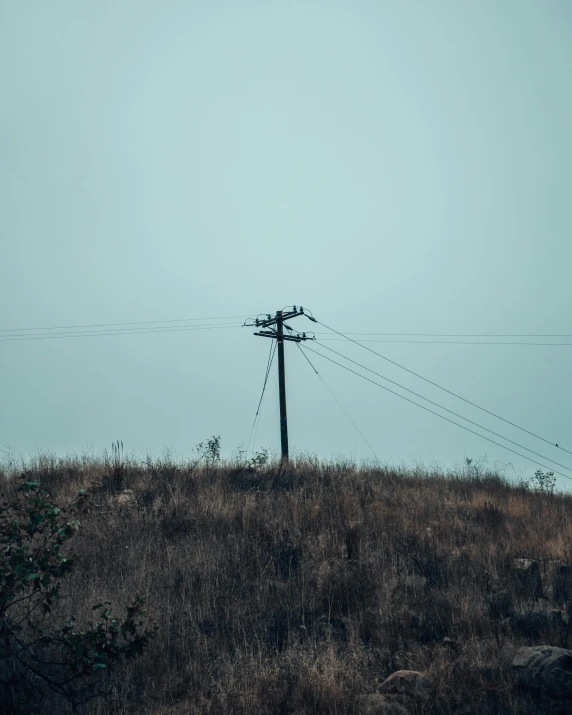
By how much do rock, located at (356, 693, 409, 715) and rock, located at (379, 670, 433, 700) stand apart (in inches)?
8.3

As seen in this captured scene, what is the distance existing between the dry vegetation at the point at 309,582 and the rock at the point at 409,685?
0.38 ft

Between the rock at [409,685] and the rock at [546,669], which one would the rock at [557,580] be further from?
the rock at [409,685]

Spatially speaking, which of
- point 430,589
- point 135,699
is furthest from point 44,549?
point 430,589

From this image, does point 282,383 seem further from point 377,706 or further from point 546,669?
point 377,706

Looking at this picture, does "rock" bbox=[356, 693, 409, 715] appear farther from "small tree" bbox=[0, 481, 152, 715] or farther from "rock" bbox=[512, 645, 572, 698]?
"small tree" bbox=[0, 481, 152, 715]

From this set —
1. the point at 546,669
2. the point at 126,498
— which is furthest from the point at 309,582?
the point at 126,498

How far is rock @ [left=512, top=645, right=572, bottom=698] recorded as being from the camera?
23.7 feet

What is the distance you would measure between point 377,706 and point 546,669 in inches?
76.1

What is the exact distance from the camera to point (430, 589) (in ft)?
33.1

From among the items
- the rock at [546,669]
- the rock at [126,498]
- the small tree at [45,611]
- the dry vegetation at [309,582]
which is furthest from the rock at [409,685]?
the rock at [126,498]

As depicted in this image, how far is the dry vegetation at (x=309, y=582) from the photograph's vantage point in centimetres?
764

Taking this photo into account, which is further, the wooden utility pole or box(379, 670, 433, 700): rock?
the wooden utility pole

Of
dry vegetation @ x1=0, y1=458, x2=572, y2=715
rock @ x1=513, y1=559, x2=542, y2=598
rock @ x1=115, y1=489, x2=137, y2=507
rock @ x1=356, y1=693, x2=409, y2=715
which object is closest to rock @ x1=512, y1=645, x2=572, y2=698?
dry vegetation @ x1=0, y1=458, x2=572, y2=715

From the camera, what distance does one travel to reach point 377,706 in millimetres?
7055
